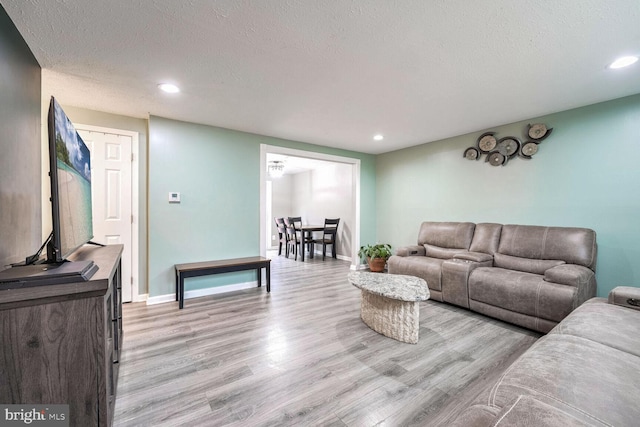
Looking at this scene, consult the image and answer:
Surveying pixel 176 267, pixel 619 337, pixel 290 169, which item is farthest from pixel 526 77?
pixel 290 169

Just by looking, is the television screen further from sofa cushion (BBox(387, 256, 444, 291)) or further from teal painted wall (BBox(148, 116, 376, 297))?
sofa cushion (BBox(387, 256, 444, 291))

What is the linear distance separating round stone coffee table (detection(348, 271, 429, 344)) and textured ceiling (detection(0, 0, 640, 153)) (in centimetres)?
189

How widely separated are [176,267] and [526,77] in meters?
4.23

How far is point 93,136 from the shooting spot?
310 cm

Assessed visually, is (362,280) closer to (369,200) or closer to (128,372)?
(128,372)

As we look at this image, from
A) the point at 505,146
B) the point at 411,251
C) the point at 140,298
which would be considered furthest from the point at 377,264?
the point at 140,298

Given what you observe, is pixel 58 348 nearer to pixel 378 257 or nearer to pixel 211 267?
pixel 211 267

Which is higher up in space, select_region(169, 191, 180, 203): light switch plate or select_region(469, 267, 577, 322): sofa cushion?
select_region(169, 191, 180, 203): light switch plate

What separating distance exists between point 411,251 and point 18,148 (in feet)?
14.0

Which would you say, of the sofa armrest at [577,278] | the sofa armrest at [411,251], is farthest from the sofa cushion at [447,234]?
the sofa armrest at [577,278]

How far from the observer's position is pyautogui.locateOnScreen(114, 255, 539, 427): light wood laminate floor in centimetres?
154

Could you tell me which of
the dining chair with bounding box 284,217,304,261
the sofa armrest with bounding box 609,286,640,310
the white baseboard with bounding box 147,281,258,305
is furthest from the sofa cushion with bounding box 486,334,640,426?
the dining chair with bounding box 284,217,304,261

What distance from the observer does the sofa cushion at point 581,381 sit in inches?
35.1

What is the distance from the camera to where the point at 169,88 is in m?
2.52
